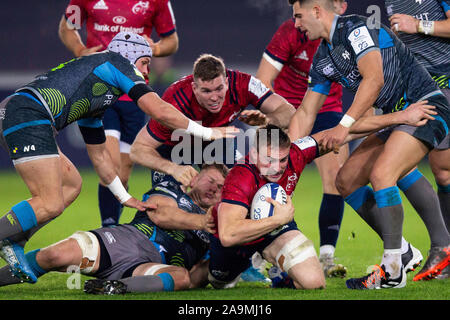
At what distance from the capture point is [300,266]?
481 centimetres

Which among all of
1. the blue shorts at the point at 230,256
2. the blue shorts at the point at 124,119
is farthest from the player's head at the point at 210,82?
the blue shorts at the point at 124,119

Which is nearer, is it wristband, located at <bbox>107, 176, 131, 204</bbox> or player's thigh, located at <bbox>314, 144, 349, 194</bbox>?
wristband, located at <bbox>107, 176, 131, 204</bbox>

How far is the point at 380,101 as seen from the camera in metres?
5.33

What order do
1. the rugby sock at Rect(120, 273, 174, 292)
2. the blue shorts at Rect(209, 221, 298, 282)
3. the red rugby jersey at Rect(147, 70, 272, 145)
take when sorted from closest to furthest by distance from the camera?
the rugby sock at Rect(120, 273, 174, 292)
the blue shorts at Rect(209, 221, 298, 282)
the red rugby jersey at Rect(147, 70, 272, 145)

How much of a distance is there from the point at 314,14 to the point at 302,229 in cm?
314

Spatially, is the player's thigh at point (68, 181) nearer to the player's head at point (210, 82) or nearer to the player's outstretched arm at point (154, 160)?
the player's outstretched arm at point (154, 160)

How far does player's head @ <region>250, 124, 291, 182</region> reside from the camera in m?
4.82

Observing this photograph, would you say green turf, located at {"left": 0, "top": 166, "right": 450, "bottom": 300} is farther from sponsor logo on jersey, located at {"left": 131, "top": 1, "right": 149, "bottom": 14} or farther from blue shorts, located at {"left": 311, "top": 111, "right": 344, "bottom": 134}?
sponsor logo on jersey, located at {"left": 131, "top": 1, "right": 149, "bottom": 14}

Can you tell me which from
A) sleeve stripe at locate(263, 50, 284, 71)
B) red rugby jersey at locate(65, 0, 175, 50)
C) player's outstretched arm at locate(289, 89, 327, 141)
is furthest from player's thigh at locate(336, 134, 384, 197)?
red rugby jersey at locate(65, 0, 175, 50)

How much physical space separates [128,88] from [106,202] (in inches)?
79.8

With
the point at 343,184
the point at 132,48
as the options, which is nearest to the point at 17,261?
the point at 132,48

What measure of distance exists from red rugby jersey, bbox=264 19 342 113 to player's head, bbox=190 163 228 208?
1751 mm

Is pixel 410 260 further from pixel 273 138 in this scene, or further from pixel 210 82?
pixel 210 82

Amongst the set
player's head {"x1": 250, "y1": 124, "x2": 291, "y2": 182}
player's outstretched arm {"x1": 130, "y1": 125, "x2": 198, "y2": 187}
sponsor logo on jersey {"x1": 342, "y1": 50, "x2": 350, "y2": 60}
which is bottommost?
player's outstretched arm {"x1": 130, "y1": 125, "x2": 198, "y2": 187}
